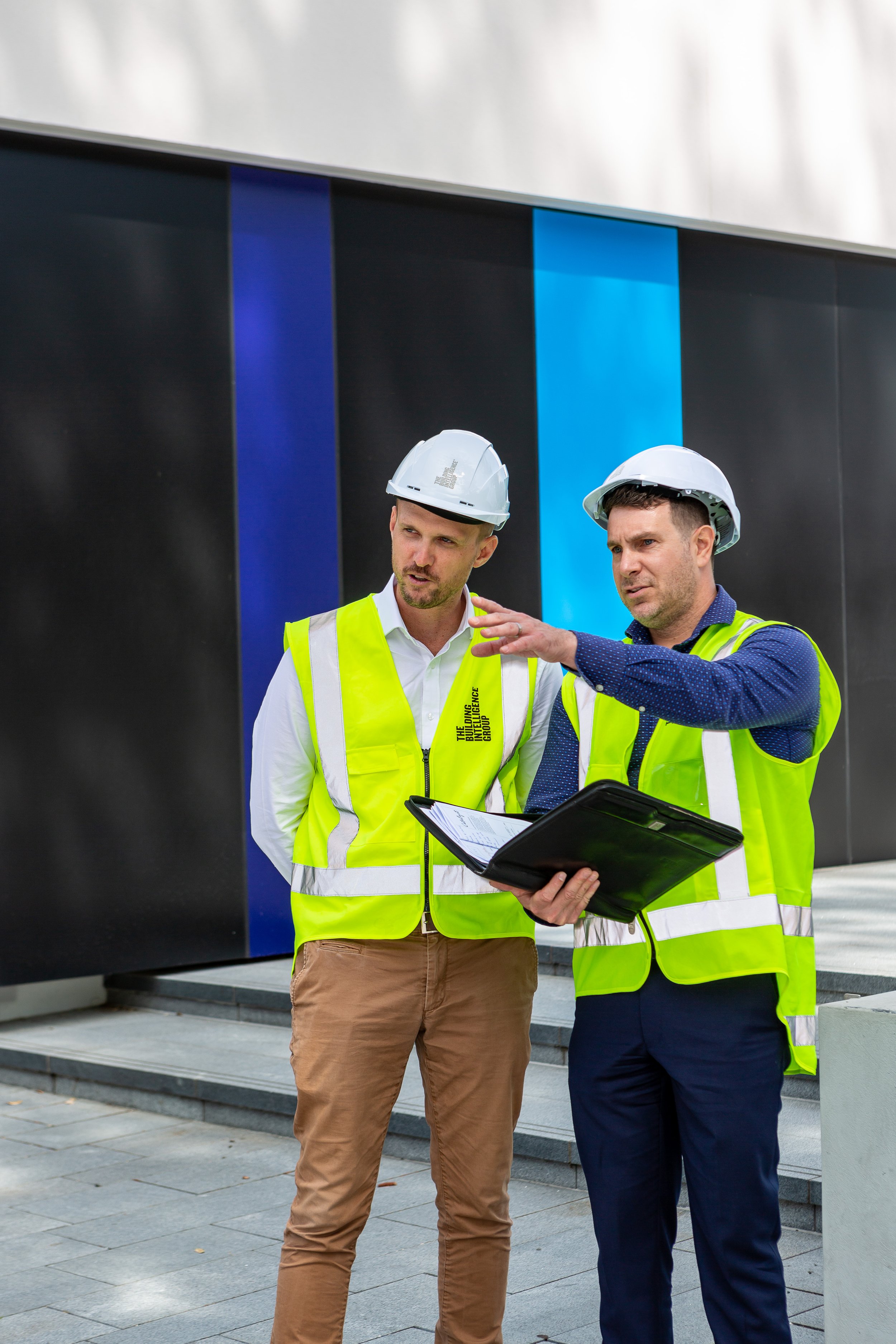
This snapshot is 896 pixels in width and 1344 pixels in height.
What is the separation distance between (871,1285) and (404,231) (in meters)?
6.25

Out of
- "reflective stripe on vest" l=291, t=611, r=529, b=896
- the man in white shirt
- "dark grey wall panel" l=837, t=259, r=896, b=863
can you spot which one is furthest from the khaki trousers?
"dark grey wall panel" l=837, t=259, r=896, b=863

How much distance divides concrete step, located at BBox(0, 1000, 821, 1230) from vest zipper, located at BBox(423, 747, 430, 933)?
1.84m

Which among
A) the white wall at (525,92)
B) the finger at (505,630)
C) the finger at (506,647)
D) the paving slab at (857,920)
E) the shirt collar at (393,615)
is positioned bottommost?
the paving slab at (857,920)

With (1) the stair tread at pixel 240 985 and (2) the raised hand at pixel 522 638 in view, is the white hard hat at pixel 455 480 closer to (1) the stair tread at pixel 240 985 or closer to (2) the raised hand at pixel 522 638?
(2) the raised hand at pixel 522 638

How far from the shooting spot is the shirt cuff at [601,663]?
2.40m

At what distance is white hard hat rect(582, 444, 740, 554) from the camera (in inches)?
103

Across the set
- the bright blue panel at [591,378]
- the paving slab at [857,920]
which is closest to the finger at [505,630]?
the paving slab at [857,920]

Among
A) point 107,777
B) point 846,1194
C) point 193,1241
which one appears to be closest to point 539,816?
point 846,1194

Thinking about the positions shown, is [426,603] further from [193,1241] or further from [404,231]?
[404,231]

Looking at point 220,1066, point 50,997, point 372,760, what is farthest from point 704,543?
point 50,997

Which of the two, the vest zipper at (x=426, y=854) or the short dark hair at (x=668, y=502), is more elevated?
the short dark hair at (x=668, y=502)

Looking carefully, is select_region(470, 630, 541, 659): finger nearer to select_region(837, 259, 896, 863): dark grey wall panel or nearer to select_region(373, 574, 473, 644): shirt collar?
select_region(373, 574, 473, 644): shirt collar

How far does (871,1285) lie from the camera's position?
2.48m

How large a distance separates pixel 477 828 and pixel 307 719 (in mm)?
541
